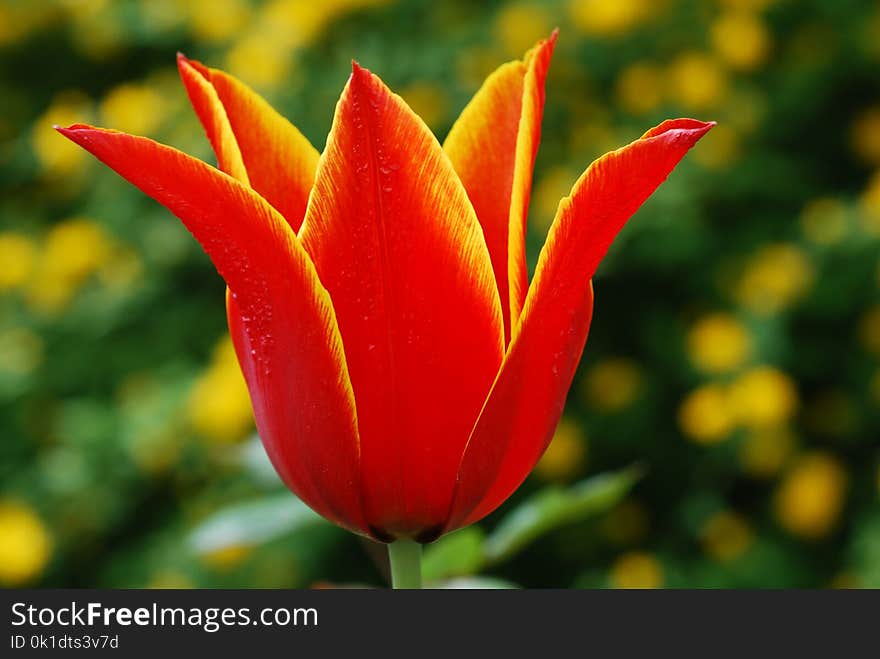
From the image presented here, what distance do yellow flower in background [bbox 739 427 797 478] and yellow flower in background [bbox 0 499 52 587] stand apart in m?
0.84

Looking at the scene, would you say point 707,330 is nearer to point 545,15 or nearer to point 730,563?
point 730,563

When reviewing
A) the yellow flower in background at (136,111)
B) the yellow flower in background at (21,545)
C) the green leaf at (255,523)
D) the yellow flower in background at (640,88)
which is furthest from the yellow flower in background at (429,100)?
the green leaf at (255,523)

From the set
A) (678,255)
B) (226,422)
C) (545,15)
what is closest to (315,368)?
(226,422)

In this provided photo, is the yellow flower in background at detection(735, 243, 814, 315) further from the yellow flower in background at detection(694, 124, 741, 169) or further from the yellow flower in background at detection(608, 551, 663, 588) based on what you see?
the yellow flower in background at detection(608, 551, 663, 588)

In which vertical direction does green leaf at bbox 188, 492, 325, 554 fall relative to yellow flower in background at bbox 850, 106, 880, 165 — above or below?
below

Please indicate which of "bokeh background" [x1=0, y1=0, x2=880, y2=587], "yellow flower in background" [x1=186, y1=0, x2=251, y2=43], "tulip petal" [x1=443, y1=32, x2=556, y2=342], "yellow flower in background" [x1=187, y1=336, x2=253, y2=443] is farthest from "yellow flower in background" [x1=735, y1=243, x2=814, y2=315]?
"tulip petal" [x1=443, y1=32, x2=556, y2=342]

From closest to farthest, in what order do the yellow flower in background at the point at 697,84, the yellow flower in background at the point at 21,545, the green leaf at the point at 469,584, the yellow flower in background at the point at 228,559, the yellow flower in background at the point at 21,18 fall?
the green leaf at the point at 469,584 → the yellow flower in background at the point at 228,559 → the yellow flower in background at the point at 21,545 → the yellow flower in background at the point at 697,84 → the yellow flower in background at the point at 21,18

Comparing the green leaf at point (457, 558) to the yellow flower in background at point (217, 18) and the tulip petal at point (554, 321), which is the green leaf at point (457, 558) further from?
the yellow flower in background at point (217, 18)

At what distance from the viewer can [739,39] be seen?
141 cm

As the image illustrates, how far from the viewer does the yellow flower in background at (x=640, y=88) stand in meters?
1.40

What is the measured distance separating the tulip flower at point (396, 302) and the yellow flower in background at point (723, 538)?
1.07m

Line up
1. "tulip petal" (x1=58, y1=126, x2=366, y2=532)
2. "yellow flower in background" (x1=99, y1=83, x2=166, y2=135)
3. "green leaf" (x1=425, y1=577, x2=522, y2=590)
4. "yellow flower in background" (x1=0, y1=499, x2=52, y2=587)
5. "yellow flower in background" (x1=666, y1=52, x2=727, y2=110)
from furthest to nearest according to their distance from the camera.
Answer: "yellow flower in background" (x1=99, y1=83, x2=166, y2=135) → "yellow flower in background" (x1=666, y1=52, x2=727, y2=110) → "yellow flower in background" (x1=0, y1=499, x2=52, y2=587) → "green leaf" (x1=425, y1=577, x2=522, y2=590) → "tulip petal" (x1=58, y1=126, x2=366, y2=532)

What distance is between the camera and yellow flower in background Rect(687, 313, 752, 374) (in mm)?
1321

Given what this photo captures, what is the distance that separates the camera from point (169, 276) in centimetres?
142
